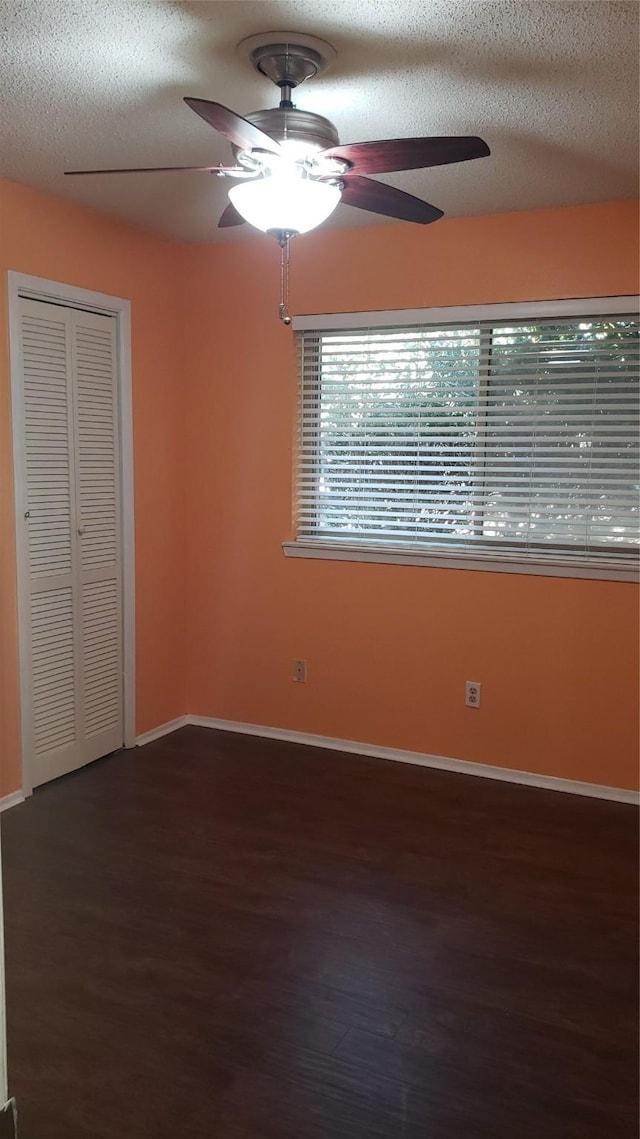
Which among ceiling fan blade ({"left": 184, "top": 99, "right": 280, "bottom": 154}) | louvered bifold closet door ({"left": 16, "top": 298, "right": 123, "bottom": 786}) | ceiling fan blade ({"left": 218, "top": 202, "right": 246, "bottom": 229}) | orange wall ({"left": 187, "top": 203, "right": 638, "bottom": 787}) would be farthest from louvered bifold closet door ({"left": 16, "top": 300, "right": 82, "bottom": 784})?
ceiling fan blade ({"left": 184, "top": 99, "right": 280, "bottom": 154})

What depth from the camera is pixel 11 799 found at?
3.49 m

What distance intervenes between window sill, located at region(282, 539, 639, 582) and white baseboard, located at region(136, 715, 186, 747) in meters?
1.11

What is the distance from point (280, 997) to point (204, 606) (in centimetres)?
246

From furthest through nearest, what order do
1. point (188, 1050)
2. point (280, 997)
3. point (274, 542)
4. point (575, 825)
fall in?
point (274, 542) → point (575, 825) → point (280, 997) → point (188, 1050)

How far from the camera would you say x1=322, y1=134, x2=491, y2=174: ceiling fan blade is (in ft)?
6.57

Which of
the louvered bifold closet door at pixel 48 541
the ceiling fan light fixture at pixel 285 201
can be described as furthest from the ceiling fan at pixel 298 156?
the louvered bifold closet door at pixel 48 541

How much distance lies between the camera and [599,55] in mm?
2191

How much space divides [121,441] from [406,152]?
2299 millimetres

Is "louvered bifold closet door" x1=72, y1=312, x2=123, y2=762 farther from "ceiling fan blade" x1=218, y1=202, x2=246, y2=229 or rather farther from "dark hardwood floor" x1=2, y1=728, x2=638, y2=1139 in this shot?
"ceiling fan blade" x1=218, y1=202, x2=246, y2=229

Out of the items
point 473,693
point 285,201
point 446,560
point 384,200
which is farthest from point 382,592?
point 285,201

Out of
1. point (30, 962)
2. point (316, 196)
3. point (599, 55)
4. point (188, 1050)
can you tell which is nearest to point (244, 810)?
point (30, 962)

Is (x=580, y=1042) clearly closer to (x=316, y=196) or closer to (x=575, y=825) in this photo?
(x=575, y=825)

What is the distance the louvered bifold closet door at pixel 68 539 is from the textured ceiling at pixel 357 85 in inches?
27.3

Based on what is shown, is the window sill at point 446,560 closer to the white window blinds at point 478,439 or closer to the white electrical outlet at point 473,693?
the white window blinds at point 478,439
